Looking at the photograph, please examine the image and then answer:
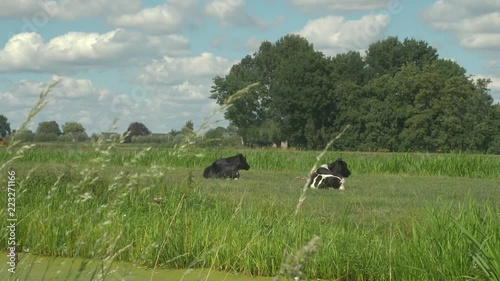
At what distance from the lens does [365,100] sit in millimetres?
78562

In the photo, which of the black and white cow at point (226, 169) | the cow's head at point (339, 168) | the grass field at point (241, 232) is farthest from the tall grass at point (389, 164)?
the grass field at point (241, 232)

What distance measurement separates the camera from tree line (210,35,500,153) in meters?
71.9

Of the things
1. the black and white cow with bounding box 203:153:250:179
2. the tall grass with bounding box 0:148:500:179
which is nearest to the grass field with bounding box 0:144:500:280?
the black and white cow with bounding box 203:153:250:179

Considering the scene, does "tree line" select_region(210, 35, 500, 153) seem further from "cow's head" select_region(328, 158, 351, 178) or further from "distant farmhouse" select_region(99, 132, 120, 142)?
"distant farmhouse" select_region(99, 132, 120, 142)

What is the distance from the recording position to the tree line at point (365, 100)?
2832 inches

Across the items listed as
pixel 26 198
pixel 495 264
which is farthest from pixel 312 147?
pixel 495 264

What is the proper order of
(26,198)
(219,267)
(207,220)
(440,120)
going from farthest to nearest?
(440,120), (26,198), (207,220), (219,267)

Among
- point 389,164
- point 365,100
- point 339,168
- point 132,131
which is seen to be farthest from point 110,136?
point 365,100

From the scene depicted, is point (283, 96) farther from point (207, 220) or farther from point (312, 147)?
point (207, 220)

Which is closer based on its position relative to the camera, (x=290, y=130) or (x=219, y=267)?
(x=219, y=267)

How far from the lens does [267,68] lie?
95.9 metres

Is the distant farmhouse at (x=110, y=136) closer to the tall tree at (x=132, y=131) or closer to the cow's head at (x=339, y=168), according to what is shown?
the tall tree at (x=132, y=131)

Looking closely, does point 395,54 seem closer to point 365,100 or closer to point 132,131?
point 365,100

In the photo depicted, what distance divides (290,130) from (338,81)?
7788 millimetres
